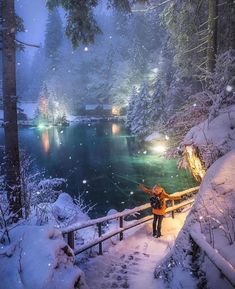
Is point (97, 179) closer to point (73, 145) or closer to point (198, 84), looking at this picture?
point (198, 84)

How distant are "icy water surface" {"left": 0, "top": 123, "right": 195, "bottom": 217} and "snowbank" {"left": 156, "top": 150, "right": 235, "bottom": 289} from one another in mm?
12507

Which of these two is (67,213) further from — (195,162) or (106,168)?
(106,168)

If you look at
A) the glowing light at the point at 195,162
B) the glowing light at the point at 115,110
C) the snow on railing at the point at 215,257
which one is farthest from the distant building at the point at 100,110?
the snow on railing at the point at 215,257

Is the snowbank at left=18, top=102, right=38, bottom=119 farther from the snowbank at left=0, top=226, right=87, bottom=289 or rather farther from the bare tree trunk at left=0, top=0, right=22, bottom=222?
the snowbank at left=0, top=226, right=87, bottom=289

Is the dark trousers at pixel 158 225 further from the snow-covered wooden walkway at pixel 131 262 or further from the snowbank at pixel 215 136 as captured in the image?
the snowbank at pixel 215 136

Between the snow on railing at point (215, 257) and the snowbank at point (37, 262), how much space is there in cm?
195

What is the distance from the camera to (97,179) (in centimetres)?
3059

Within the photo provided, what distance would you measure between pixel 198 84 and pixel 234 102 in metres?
14.6

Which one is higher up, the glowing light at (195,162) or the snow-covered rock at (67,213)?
the glowing light at (195,162)

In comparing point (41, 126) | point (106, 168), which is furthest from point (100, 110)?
point (106, 168)

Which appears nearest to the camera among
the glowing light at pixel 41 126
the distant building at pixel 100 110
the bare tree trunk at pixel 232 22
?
the bare tree trunk at pixel 232 22

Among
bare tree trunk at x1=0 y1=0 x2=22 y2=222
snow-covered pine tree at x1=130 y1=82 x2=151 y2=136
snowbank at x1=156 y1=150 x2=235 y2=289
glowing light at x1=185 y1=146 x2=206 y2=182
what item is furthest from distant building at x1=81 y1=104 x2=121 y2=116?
snowbank at x1=156 y1=150 x2=235 y2=289

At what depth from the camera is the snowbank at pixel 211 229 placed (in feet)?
15.9

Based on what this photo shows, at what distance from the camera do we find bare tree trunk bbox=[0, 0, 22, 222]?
8.09 metres
